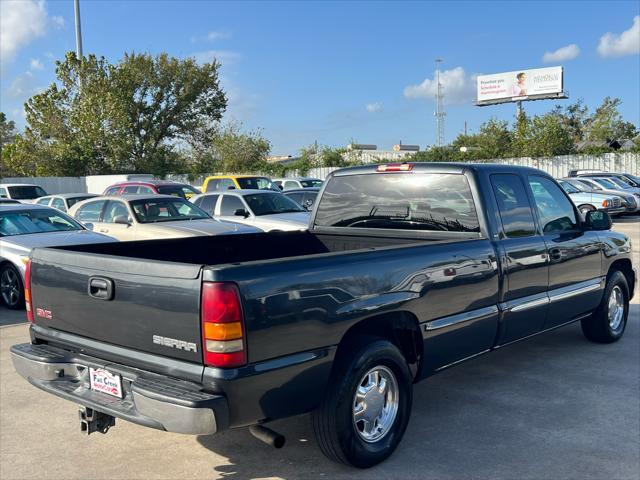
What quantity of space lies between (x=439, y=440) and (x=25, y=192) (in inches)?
977

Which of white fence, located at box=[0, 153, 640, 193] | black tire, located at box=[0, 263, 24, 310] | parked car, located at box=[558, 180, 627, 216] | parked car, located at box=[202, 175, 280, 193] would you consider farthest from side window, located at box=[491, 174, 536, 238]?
white fence, located at box=[0, 153, 640, 193]

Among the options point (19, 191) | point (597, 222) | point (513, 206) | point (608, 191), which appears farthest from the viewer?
point (19, 191)

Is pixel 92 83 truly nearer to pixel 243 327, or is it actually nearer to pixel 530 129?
pixel 530 129

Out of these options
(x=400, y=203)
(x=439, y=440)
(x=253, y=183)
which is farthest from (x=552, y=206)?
(x=253, y=183)

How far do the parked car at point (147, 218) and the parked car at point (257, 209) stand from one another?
1102mm

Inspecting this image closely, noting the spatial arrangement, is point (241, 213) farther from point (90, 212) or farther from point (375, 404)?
point (375, 404)

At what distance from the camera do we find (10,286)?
353 inches

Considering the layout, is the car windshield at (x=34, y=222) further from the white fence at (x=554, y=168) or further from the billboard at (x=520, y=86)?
the billboard at (x=520, y=86)

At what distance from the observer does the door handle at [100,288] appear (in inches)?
139

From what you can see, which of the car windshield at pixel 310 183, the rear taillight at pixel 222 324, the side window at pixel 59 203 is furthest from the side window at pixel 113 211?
the car windshield at pixel 310 183

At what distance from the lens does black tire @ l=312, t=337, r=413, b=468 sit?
3.65 m

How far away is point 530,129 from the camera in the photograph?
138 feet

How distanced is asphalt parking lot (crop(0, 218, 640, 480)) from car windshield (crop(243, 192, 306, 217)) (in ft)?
26.4

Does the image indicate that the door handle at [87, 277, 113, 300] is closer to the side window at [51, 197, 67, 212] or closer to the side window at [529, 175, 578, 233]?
the side window at [529, 175, 578, 233]
